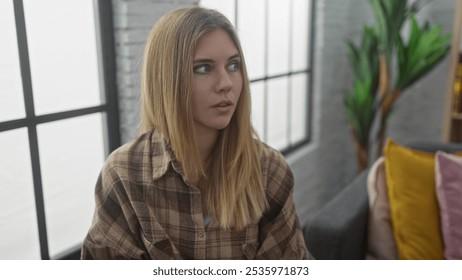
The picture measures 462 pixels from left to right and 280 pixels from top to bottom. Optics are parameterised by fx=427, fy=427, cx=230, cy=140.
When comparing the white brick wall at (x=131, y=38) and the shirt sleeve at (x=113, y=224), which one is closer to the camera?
the shirt sleeve at (x=113, y=224)

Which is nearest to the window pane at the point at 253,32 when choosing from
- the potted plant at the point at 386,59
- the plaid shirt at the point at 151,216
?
the plaid shirt at the point at 151,216

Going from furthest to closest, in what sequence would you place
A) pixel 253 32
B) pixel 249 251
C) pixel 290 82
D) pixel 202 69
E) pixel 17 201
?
pixel 290 82 < pixel 253 32 < pixel 17 201 < pixel 249 251 < pixel 202 69

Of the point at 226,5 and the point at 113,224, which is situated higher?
the point at 226,5

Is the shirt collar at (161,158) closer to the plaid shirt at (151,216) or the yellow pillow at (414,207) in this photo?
the plaid shirt at (151,216)

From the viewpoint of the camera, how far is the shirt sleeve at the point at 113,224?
76 centimetres

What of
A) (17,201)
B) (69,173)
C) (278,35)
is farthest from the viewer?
(278,35)

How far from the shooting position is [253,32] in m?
1.26

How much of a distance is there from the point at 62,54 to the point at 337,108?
1.68 m

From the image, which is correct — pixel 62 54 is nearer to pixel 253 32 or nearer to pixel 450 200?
pixel 253 32

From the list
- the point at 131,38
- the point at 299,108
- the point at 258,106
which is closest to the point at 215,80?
the point at 131,38

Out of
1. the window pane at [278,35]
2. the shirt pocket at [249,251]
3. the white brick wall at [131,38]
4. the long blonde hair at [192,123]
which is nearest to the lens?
the long blonde hair at [192,123]

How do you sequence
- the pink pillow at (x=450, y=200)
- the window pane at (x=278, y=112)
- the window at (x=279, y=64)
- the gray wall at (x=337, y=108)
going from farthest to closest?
the gray wall at (x=337, y=108), the window pane at (x=278, y=112), the window at (x=279, y=64), the pink pillow at (x=450, y=200)

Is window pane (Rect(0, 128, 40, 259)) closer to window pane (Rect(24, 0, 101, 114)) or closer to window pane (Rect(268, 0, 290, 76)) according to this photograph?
window pane (Rect(24, 0, 101, 114))
